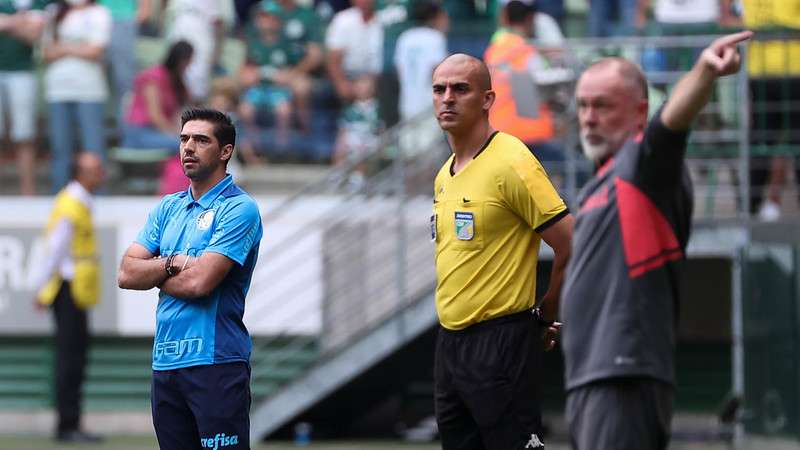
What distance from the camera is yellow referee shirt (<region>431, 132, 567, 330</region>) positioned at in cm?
730

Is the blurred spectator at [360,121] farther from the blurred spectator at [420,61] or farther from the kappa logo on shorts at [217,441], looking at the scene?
the kappa logo on shorts at [217,441]

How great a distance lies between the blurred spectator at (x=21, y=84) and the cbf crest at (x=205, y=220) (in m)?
9.09

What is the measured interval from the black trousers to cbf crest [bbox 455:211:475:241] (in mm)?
7284

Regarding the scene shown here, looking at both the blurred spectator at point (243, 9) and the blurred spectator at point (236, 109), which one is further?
the blurred spectator at point (243, 9)

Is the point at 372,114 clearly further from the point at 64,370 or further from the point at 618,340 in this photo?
the point at 618,340

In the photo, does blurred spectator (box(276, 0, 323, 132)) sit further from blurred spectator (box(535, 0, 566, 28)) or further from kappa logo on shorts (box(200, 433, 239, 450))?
kappa logo on shorts (box(200, 433, 239, 450))

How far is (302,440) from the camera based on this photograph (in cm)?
1416

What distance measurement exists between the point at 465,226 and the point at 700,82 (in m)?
2.50

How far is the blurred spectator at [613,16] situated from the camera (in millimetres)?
15383

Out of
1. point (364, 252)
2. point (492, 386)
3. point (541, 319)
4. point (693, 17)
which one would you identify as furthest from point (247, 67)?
point (492, 386)

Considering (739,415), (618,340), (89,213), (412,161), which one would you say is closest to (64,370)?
(89,213)

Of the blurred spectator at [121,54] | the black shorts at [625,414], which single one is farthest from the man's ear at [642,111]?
the blurred spectator at [121,54]

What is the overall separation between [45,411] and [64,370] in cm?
153

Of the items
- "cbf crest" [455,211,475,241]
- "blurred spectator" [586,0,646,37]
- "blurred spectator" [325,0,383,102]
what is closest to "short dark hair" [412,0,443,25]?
"blurred spectator" [325,0,383,102]
